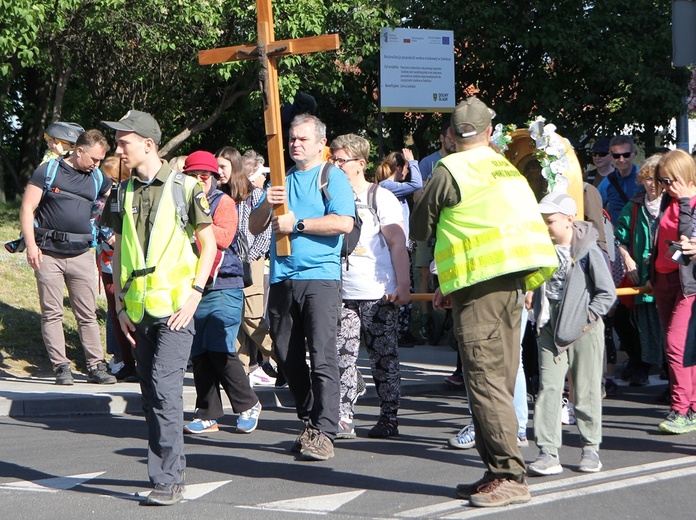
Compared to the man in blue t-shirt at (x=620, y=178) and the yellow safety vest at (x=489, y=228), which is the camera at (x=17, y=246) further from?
the man in blue t-shirt at (x=620, y=178)

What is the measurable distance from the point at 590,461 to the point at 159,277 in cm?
265

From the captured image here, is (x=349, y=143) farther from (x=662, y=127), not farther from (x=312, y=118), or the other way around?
(x=662, y=127)

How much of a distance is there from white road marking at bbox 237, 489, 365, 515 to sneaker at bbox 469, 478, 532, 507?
2.15 feet

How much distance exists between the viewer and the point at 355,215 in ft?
23.2

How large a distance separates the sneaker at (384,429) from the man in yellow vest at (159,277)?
6.90 ft

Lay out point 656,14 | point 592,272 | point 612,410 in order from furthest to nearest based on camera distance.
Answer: point 656,14 → point 612,410 → point 592,272

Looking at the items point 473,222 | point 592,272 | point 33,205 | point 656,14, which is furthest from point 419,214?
point 656,14

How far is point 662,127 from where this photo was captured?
78.8ft

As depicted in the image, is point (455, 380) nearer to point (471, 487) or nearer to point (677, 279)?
point (677, 279)

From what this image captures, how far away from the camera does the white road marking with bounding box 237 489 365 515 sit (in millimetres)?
5559

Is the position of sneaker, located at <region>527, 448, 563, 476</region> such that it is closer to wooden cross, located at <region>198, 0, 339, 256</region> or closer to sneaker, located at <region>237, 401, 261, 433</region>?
wooden cross, located at <region>198, 0, 339, 256</region>

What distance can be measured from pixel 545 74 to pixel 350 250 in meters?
17.1

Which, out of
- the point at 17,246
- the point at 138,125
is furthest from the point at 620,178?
the point at 138,125

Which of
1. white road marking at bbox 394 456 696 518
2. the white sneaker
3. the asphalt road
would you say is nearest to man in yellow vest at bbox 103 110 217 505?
the asphalt road
